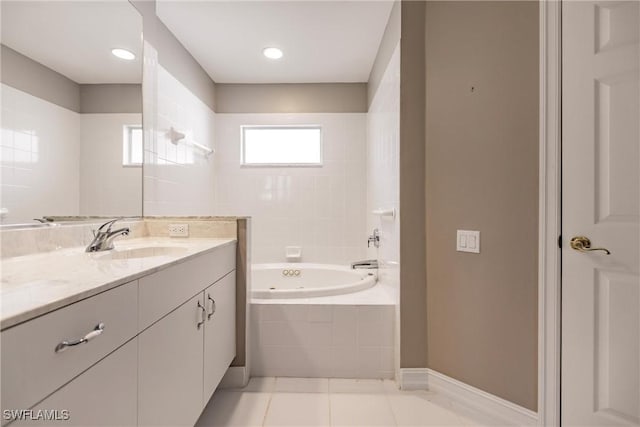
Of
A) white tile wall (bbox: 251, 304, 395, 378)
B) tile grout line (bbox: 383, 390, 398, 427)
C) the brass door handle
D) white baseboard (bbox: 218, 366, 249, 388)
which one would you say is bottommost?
tile grout line (bbox: 383, 390, 398, 427)

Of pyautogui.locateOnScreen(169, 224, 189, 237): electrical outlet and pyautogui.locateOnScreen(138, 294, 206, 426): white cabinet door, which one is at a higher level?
pyautogui.locateOnScreen(169, 224, 189, 237): electrical outlet

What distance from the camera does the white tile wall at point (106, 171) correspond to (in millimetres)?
1532

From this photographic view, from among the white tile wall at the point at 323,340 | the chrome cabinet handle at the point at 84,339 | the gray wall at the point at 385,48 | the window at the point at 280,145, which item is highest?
the gray wall at the point at 385,48

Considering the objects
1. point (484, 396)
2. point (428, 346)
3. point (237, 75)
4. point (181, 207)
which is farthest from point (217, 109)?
point (484, 396)

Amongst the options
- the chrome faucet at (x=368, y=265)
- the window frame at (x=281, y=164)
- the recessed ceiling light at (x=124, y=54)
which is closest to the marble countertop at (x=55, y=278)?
the recessed ceiling light at (x=124, y=54)

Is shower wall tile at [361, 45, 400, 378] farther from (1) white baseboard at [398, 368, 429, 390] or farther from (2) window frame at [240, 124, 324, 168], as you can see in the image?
(2) window frame at [240, 124, 324, 168]

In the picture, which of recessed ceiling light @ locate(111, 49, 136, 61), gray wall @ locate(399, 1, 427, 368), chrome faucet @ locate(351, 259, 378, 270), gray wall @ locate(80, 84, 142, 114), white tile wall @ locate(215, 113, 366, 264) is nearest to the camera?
gray wall @ locate(80, 84, 142, 114)

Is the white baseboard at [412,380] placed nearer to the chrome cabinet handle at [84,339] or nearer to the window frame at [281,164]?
the chrome cabinet handle at [84,339]

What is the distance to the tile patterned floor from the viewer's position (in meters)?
1.61

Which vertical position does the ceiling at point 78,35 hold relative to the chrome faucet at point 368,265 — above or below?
above

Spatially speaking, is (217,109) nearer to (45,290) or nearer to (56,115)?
(56,115)

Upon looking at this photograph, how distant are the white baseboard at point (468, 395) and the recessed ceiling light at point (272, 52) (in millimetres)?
2661

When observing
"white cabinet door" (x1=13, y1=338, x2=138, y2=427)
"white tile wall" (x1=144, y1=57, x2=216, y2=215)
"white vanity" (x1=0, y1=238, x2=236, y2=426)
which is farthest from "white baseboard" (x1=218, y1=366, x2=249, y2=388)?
"white tile wall" (x1=144, y1=57, x2=216, y2=215)

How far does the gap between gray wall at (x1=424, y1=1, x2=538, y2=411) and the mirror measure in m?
1.77
